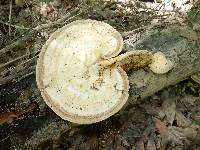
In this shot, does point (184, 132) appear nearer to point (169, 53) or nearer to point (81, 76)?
point (169, 53)

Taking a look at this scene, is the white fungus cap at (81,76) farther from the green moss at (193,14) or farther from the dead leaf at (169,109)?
the dead leaf at (169,109)

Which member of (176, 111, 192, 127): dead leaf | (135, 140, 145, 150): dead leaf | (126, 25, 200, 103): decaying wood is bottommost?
(135, 140, 145, 150): dead leaf

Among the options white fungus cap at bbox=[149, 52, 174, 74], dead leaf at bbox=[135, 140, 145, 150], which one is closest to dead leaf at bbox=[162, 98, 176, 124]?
dead leaf at bbox=[135, 140, 145, 150]

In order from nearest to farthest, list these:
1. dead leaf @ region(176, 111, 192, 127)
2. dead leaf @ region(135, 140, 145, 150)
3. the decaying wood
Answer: the decaying wood → dead leaf @ region(135, 140, 145, 150) → dead leaf @ region(176, 111, 192, 127)

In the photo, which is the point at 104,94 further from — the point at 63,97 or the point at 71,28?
the point at 71,28

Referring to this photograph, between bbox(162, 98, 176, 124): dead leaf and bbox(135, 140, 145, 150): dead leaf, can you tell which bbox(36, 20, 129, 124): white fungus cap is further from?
bbox(162, 98, 176, 124): dead leaf
